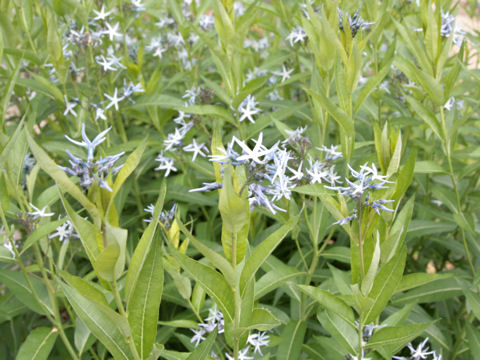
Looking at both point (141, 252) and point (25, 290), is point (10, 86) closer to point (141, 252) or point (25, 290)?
point (141, 252)

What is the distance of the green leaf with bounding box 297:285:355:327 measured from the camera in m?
1.50

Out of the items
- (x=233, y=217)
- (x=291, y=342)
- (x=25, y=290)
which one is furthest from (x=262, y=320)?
(x=25, y=290)

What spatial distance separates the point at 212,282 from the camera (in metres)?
1.35

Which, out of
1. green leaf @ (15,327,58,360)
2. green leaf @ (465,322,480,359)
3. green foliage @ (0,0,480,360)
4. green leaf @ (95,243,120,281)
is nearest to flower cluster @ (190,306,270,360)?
green foliage @ (0,0,480,360)

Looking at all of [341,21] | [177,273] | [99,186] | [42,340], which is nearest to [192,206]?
[42,340]

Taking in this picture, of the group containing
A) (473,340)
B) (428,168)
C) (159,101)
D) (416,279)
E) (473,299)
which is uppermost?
(159,101)

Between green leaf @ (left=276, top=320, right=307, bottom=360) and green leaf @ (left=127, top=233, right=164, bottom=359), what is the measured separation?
38.2 inches

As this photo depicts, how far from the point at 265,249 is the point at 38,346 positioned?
52.4 inches

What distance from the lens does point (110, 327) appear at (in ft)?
4.18

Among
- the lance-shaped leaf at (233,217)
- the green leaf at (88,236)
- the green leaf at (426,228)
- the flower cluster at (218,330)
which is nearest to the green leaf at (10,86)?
the green leaf at (88,236)

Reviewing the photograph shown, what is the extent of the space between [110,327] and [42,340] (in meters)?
1.04

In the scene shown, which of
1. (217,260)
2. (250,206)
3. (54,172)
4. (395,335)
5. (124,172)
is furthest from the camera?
(395,335)

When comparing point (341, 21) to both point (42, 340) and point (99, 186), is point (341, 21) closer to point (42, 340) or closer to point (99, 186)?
point (99, 186)

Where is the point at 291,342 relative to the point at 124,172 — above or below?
below
